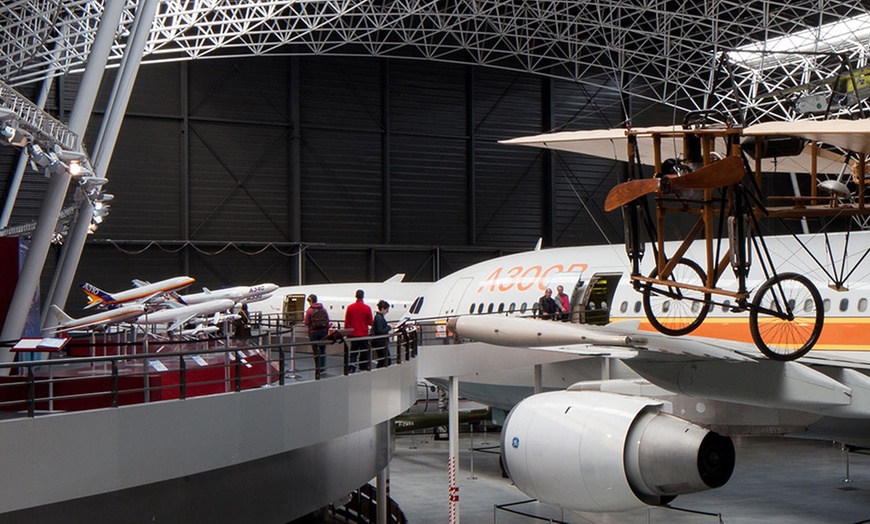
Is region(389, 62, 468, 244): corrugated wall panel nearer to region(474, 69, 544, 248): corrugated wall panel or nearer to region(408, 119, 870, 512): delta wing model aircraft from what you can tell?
region(474, 69, 544, 248): corrugated wall panel

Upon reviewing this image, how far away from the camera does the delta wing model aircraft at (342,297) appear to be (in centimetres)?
3662

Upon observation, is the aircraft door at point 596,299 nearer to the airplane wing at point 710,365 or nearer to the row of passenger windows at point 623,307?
the row of passenger windows at point 623,307

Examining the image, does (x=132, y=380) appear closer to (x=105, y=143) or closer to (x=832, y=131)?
(x=832, y=131)

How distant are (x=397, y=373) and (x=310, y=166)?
91.8 feet

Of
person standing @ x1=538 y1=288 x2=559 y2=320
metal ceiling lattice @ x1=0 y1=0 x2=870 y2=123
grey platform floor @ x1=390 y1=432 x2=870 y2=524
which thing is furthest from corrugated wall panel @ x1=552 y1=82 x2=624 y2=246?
person standing @ x1=538 y1=288 x2=559 y2=320

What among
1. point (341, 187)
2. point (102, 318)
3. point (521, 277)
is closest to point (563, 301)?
point (521, 277)

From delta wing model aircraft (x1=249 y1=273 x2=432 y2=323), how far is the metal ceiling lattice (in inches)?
395

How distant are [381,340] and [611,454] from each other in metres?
5.06

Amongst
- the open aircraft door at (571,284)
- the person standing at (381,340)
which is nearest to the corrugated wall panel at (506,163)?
the open aircraft door at (571,284)

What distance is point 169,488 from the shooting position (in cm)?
1049

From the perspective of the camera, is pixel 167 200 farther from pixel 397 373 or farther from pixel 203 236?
pixel 397 373

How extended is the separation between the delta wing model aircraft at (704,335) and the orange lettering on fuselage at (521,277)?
98.5 inches

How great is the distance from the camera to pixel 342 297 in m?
37.8

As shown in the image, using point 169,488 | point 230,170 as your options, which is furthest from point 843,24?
point 169,488
